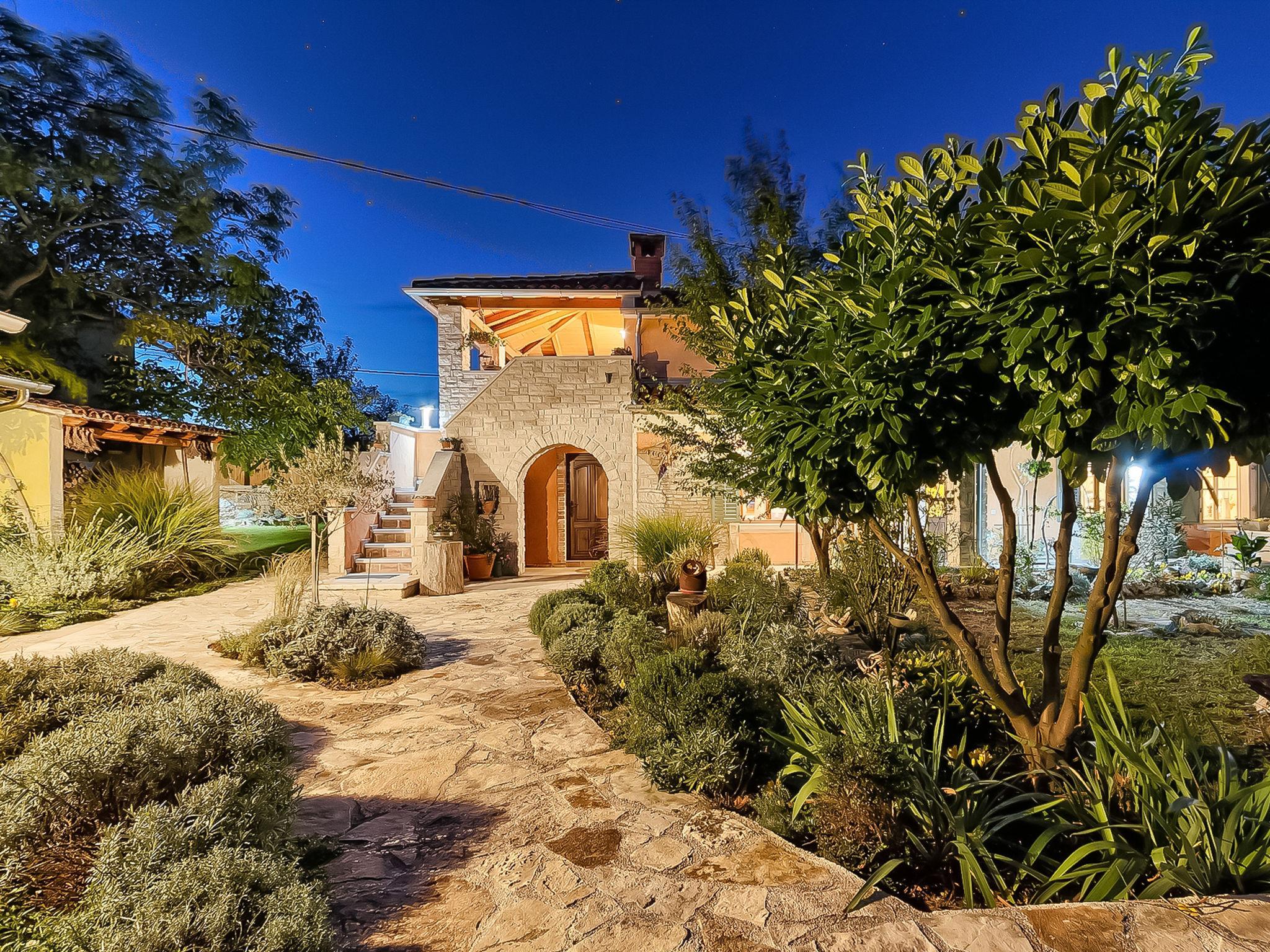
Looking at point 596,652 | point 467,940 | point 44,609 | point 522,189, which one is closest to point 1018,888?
point 467,940

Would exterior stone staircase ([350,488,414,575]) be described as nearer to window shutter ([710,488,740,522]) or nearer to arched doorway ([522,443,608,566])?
arched doorway ([522,443,608,566])

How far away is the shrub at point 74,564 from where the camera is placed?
8688mm

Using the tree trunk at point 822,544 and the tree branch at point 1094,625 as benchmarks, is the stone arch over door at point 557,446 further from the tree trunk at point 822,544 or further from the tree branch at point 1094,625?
the tree branch at point 1094,625

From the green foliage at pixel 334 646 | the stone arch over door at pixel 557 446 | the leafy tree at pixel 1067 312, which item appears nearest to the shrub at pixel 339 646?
the green foliage at pixel 334 646

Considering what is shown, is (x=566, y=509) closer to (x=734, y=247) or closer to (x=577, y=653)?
(x=734, y=247)

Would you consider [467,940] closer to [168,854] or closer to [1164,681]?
[168,854]

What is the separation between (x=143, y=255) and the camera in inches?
529

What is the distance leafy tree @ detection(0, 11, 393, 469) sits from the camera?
38.9ft

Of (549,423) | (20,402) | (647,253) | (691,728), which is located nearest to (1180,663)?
(691,728)

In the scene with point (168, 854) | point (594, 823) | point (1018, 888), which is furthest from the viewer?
point (594, 823)

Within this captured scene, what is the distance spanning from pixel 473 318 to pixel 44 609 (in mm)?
8470

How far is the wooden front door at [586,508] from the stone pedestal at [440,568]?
4555mm

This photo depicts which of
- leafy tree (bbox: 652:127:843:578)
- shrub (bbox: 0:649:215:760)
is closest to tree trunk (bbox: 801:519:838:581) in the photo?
leafy tree (bbox: 652:127:843:578)

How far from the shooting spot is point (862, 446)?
2275 mm
